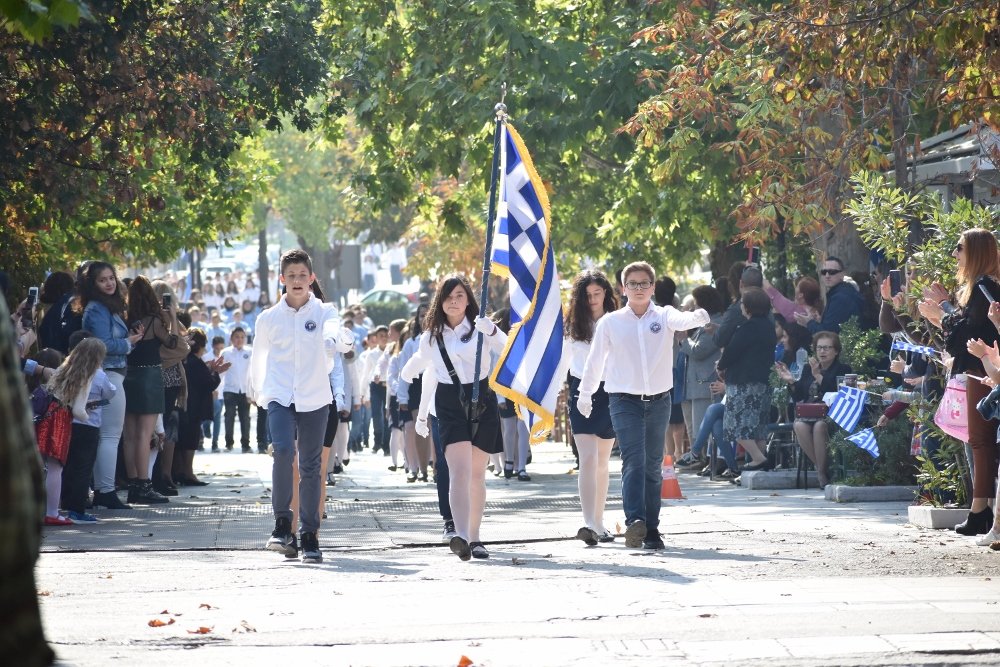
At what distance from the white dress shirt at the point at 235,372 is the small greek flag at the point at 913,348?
1624 centimetres

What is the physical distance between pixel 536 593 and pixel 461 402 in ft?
7.12

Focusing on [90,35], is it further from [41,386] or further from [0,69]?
[41,386]

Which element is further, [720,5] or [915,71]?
[720,5]

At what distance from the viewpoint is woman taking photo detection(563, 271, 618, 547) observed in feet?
38.9

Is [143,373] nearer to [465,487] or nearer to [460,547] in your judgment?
[465,487]

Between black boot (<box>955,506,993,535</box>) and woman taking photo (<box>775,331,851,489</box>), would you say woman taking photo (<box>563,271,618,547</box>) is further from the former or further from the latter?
woman taking photo (<box>775,331,851,489</box>)

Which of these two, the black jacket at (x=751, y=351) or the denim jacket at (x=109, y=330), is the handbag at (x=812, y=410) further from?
the denim jacket at (x=109, y=330)

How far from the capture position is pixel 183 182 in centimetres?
2080

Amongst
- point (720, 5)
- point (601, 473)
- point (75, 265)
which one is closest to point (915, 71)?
point (720, 5)

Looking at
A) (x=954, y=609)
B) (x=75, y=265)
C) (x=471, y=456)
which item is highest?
(x=75, y=265)

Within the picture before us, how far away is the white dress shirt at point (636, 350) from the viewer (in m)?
11.2

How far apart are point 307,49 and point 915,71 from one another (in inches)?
280

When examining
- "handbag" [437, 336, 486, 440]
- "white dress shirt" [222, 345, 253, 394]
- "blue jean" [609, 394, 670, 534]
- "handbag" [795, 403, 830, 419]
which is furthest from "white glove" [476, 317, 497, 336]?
"white dress shirt" [222, 345, 253, 394]

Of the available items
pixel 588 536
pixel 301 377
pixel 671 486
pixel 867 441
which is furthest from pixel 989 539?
pixel 671 486
